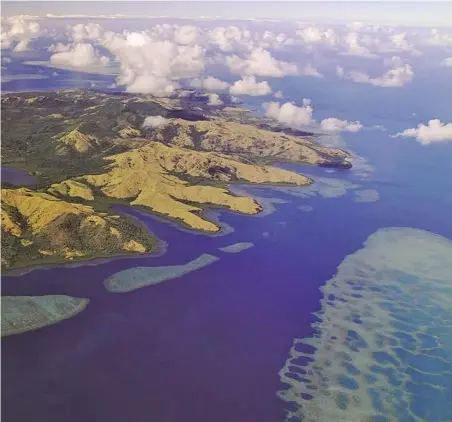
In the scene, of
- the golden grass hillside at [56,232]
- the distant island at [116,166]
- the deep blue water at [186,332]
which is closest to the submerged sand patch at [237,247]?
the deep blue water at [186,332]

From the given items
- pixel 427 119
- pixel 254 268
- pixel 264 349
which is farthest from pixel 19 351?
pixel 427 119

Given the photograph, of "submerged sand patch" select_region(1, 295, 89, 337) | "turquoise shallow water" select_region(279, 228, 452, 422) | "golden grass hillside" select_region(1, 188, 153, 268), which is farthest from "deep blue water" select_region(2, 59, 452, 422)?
"golden grass hillside" select_region(1, 188, 153, 268)

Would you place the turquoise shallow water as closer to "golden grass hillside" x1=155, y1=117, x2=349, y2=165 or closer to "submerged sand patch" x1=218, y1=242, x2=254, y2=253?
"submerged sand patch" x1=218, y1=242, x2=254, y2=253

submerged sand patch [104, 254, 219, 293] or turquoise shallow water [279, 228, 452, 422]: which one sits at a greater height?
submerged sand patch [104, 254, 219, 293]

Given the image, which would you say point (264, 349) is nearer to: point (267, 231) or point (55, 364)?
point (55, 364)

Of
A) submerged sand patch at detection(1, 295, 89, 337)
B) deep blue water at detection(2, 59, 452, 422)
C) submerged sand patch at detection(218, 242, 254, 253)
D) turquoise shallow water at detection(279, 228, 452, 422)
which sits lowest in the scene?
turquoise shallow water at detection(279, 228, 452, 422)

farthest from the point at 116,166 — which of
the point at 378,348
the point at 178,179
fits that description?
the point at 378,348

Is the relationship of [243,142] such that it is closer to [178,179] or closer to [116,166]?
[178,179]

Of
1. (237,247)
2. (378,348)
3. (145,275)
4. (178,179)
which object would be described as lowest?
(378,348)
